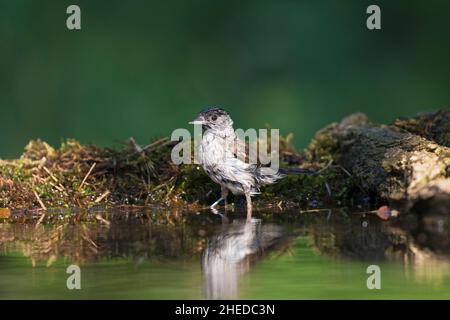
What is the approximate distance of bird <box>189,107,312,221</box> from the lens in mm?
7766

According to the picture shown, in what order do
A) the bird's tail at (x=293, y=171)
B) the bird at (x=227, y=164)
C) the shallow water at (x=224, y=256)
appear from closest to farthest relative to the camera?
the shallow water at (x=224, y=256)
the bird at (x=227, y=164)
the bird's tail at (x=293, y=171)

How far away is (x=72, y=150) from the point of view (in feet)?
29.1

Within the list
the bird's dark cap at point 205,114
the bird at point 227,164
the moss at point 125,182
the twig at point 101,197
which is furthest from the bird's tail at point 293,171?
the twig at point 101,197

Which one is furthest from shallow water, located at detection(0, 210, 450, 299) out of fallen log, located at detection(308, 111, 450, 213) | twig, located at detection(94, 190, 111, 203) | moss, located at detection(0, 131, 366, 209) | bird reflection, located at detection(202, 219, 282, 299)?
moss, located at detection(0, 131, 366, 209)

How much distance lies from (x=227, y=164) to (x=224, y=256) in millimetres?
2226

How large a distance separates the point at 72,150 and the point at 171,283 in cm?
424

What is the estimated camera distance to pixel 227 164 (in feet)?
25.6

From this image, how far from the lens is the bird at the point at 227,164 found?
7766mm

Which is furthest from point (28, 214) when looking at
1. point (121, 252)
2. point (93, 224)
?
point (121, 252)

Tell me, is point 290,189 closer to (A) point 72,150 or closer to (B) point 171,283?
(A) point 72,150

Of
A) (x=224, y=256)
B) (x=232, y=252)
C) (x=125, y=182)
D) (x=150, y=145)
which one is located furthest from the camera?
(x=150, y=145)

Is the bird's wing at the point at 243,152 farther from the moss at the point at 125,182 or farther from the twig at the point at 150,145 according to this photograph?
→ the twig at the point at 150,145

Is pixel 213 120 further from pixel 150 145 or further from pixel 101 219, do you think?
pixel 101 219

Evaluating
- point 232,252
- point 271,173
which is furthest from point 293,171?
point 232,252
